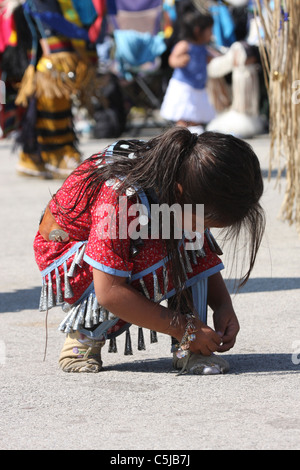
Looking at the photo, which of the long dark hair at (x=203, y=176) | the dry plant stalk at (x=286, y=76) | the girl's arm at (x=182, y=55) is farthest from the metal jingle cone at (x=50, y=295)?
the girl's arm at (x=182, y=55)

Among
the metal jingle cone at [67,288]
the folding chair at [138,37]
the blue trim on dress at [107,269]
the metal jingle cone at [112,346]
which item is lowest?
the folding chair at [138,37]

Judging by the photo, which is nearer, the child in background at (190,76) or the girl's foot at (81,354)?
the girl's foot at (81,354)

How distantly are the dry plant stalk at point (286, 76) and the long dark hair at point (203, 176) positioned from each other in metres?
1.99

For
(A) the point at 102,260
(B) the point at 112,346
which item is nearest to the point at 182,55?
(B) the point at 112,346

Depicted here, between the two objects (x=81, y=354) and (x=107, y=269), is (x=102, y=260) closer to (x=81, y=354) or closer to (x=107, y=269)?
(x=107, y=269)

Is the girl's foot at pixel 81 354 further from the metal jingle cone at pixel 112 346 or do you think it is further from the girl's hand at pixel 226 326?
the girl's hand at pixel 226 326

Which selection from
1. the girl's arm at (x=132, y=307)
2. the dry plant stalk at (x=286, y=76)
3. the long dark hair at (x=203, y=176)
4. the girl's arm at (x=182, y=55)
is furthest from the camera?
the girl's arm at (x=182, y=55)

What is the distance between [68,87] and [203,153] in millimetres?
4275

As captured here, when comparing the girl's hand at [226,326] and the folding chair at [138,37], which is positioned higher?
the girl's hand at [226,326]

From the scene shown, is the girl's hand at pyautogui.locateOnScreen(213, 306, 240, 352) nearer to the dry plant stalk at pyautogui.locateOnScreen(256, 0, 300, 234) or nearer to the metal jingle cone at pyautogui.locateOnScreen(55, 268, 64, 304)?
the metal jingle cone at pyautogui.locateOnScreen(55, 268, 64, 304)

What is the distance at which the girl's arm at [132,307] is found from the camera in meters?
2.48

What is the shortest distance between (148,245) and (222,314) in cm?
32

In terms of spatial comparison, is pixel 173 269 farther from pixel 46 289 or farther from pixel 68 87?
pixel 68 87
